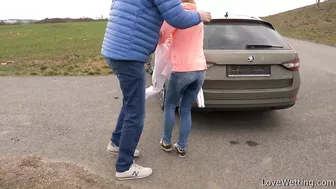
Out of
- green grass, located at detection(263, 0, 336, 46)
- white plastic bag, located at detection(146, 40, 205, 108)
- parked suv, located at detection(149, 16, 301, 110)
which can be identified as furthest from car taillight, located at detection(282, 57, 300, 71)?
green grass, located at detection(263, 0, 336, 46)

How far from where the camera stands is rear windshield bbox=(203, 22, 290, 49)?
4.40 metres

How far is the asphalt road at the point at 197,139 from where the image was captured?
341 cm

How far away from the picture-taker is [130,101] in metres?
3.09

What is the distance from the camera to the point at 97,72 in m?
8.91

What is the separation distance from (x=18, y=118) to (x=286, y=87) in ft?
12.7

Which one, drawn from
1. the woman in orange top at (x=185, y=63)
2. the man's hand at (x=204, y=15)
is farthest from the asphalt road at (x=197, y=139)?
the man's hand at (x=204, y=15)

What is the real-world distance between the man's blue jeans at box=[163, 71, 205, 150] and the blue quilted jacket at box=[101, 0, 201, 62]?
567 mm

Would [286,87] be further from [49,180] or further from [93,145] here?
[49,180]

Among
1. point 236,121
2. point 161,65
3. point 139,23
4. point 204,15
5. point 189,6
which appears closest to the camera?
point 139,23

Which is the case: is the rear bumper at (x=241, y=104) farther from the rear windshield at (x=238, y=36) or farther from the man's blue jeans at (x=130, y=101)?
the man's blue jeans at (x=130, y=101)

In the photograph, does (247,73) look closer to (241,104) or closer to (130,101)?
(241,104)

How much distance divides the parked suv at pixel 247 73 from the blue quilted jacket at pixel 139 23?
138 centimetres

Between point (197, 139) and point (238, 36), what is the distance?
147 centimetres

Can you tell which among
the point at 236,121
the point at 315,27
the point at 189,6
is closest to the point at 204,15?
the point at 189,6
